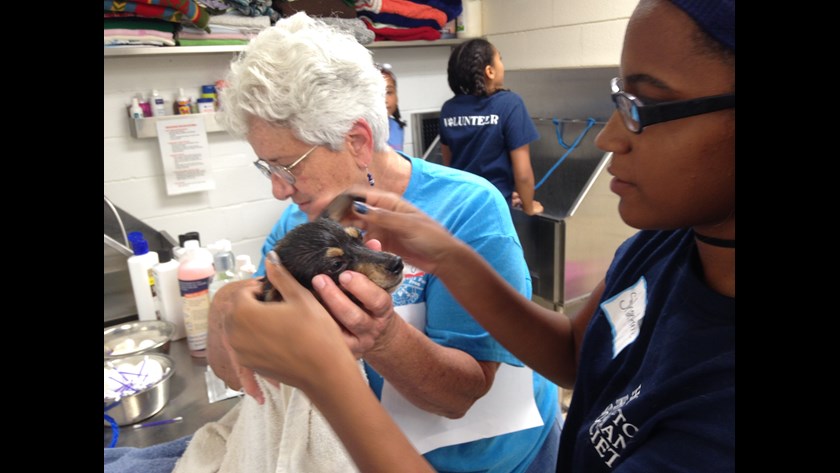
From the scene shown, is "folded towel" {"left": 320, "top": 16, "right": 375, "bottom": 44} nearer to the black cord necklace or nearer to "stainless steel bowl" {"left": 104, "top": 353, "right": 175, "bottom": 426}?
"stainless steel bowl" {"left": 104, "top": 353, "right": 175, "bottom": 426}

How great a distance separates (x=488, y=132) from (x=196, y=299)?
208cm

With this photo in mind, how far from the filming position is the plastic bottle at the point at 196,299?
6.05ft

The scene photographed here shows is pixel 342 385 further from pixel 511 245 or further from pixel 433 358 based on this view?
pixel 511 245

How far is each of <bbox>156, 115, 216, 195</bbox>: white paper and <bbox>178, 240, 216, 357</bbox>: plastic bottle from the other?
158 centimetres

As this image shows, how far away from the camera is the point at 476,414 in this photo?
134 centimetres

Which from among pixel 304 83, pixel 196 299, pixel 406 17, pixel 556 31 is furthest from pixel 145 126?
pixel 556 31

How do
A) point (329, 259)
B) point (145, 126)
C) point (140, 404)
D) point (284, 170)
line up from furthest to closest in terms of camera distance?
1. point (145, 126)
2. point (140, 404)
3. point (284, 170)
4. point (329, 259)

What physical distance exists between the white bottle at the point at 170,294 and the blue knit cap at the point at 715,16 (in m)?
1.84

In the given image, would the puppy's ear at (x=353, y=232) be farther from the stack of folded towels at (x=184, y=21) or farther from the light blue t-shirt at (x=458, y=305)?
the stack of folded towels at (x=184, y=21)

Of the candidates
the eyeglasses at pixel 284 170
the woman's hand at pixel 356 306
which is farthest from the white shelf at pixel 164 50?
the woman's hand at pixel 356 306

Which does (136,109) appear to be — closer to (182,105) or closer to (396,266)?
(182,105)

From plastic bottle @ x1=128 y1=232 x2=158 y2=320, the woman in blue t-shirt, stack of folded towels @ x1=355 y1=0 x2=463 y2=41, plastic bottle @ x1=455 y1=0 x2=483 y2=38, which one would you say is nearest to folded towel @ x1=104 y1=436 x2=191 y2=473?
the woman in blue t-shirt

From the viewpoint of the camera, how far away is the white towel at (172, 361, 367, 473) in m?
1.18

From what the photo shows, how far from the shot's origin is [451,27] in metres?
4.18
